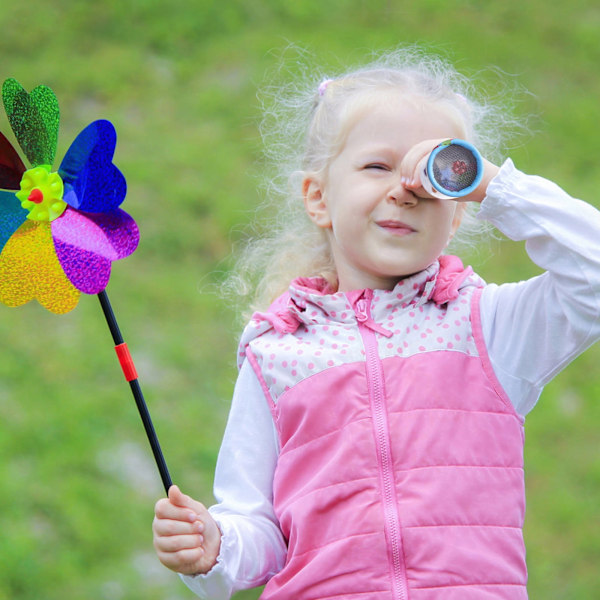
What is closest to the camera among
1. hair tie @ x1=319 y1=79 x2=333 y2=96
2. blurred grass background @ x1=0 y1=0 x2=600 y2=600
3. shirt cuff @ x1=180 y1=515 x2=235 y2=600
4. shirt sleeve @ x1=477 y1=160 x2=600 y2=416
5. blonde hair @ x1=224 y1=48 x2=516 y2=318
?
shirt sleeve @ x1=477 y1=160 x2=600 y2=416

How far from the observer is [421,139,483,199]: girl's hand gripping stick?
4.57 ft

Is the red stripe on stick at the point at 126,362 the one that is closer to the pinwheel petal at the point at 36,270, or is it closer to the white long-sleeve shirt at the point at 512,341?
the pinwheel petal at the point at 36,270

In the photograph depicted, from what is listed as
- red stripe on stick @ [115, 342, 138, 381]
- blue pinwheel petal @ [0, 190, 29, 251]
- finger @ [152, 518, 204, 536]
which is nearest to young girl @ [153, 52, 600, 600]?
finger @ [152, 518, 204, 536]

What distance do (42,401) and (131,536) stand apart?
0.52 metres

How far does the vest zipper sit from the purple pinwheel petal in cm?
37

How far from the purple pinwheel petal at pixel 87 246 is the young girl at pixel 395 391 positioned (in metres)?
0.28

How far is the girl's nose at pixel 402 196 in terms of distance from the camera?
151 centimetres

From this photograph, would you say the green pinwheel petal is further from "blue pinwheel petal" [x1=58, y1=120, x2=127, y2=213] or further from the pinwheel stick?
the pinwheel stick

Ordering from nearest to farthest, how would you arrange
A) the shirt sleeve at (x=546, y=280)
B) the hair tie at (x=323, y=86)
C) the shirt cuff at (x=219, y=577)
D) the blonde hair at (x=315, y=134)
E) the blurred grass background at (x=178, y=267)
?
the shirt sleeve at (x=546, y=280) → the shirt cuff at (x=219, y=577) → the blonde hair at (x=315, y=134) → the hair tie at (x=323, y=86) → the blurred grass background at (x=178, y=267)

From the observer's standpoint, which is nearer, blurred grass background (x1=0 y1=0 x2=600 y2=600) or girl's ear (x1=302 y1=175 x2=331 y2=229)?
girl's ear (x1=302 y1=175 x2=331 y2=229)

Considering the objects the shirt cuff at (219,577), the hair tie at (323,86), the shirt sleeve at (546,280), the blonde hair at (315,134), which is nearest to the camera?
the shirt sleeve at (546,280)

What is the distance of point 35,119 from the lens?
1.45m

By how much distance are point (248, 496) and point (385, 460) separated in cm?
25

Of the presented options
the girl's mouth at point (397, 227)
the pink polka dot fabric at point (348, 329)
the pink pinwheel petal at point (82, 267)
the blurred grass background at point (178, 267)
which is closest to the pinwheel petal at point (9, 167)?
the pink pinwheel petal at point (82, 267)
